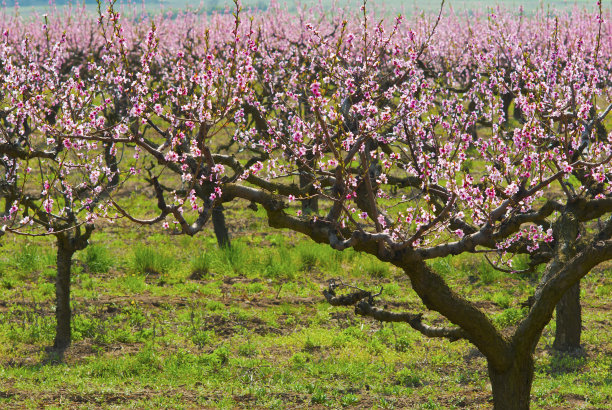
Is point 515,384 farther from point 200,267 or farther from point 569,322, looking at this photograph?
point 200,267

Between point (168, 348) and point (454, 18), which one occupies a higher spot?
point (454, 18)

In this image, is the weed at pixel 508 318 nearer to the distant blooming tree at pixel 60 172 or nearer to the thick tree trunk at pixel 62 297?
the distant blooming tree at pixel 60 172

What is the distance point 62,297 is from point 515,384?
7364 millimetres

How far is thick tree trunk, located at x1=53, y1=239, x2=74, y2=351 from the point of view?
11.4 m

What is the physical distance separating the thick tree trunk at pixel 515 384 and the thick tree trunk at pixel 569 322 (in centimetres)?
418

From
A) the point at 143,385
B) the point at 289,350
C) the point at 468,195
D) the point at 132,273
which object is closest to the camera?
the point at 468,195

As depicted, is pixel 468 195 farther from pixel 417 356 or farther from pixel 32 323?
pixel 32 323

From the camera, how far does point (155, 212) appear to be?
864 inches

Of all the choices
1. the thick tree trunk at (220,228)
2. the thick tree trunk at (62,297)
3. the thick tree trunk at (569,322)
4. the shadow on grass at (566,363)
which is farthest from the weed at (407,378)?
the thick tree trunk at (220,228)

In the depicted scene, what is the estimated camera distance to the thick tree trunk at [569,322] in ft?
37.2

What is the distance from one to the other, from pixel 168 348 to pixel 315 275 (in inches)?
196

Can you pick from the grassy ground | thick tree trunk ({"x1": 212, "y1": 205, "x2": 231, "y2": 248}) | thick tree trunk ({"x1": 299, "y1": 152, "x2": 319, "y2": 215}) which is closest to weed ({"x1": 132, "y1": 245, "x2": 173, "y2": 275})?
the grassy ground

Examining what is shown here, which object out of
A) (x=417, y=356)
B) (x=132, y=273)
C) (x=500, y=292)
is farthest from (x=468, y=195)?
(x=132, y=273)

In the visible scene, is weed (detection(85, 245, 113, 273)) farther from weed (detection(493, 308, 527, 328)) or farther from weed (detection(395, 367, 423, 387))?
weed (detection(493, 308, 527, 328))
